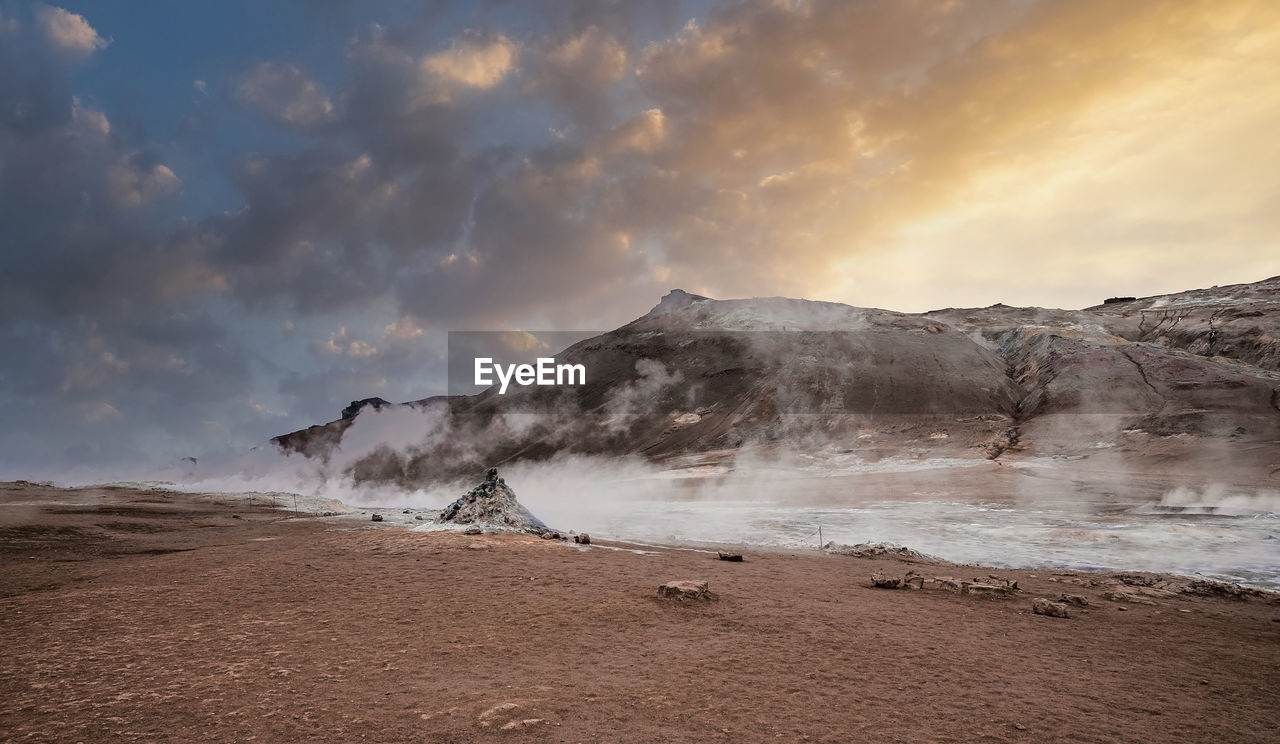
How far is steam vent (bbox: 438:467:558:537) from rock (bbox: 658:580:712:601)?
29.5ft

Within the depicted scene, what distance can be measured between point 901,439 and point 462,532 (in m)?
54.3

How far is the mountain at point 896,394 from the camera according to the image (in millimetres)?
54688

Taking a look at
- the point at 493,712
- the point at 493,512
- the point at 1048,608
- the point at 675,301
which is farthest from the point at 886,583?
the point at 675,301

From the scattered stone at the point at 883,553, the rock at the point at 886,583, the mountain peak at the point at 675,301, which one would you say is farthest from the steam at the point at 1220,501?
the mountain peak at the point at 675,301

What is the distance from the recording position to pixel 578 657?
27.6 feet

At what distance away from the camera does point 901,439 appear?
2468 inches

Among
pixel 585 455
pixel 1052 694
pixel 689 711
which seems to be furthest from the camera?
pixel 585 455

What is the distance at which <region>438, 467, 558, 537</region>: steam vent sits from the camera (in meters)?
20.9

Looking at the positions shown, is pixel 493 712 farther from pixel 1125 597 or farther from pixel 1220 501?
pixel 1220 501

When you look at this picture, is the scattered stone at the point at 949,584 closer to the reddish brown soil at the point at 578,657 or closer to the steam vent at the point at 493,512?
the reddish brown soil at the point at 578,657

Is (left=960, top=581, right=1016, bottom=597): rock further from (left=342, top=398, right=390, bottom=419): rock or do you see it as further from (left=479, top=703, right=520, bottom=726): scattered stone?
(left=342, top=398, right=390, bottom=419): rock

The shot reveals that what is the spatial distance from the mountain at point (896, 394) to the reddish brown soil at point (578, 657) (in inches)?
1661

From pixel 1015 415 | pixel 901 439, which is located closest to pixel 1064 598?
pixel 901 439

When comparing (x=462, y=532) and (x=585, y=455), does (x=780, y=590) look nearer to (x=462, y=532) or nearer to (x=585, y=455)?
(x=462, y=532)
